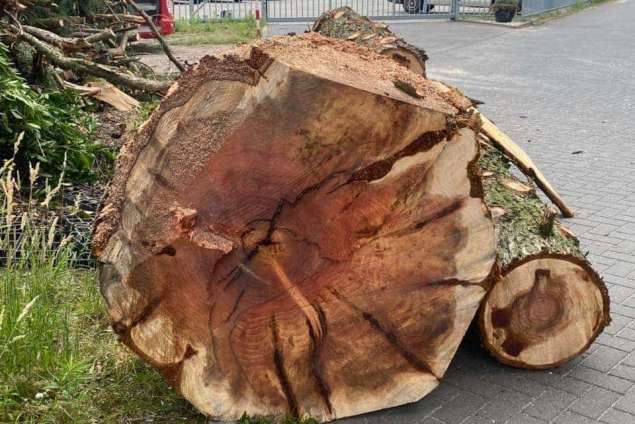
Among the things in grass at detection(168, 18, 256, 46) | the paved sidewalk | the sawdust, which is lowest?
the paved sidewalk

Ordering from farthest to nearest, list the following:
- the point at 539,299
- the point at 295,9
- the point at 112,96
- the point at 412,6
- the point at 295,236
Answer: the point at 412,6
the point at 295,9
the point at 112,96
the point at 539,299
the point at 295,236

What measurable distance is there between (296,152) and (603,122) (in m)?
6.53

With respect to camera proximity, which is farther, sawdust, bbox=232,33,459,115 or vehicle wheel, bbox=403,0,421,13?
vehicle wheel, bbox=403,0,421,13

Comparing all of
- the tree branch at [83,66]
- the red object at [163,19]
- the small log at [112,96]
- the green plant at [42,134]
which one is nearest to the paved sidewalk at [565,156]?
the red object at [163,19]

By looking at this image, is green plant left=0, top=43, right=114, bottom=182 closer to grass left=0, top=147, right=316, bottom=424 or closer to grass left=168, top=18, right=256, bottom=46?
grass left=0, top=147, right=316, bottom=424

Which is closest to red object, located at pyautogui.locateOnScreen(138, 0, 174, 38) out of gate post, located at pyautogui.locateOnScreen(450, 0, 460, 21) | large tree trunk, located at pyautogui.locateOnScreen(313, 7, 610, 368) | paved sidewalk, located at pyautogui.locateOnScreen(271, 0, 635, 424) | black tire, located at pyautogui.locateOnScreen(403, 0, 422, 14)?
paved sidewalk, located at pyautogui.locateOnScreen(271, 0, 635, 424)

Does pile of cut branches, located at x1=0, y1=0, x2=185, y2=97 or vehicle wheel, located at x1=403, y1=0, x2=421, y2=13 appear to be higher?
pile of cut branches, located at x1=0, y1=0, x2=185, y2=97

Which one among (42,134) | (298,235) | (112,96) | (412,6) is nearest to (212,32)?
(412,6)

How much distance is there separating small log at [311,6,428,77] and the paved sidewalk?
4.07 ft

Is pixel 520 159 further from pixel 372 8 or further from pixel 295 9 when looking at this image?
pixel 372 8

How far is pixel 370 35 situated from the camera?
814 centimetres

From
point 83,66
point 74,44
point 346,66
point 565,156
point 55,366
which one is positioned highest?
point 346,66

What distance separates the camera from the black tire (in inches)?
800

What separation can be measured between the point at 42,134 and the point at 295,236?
2.87 meters
